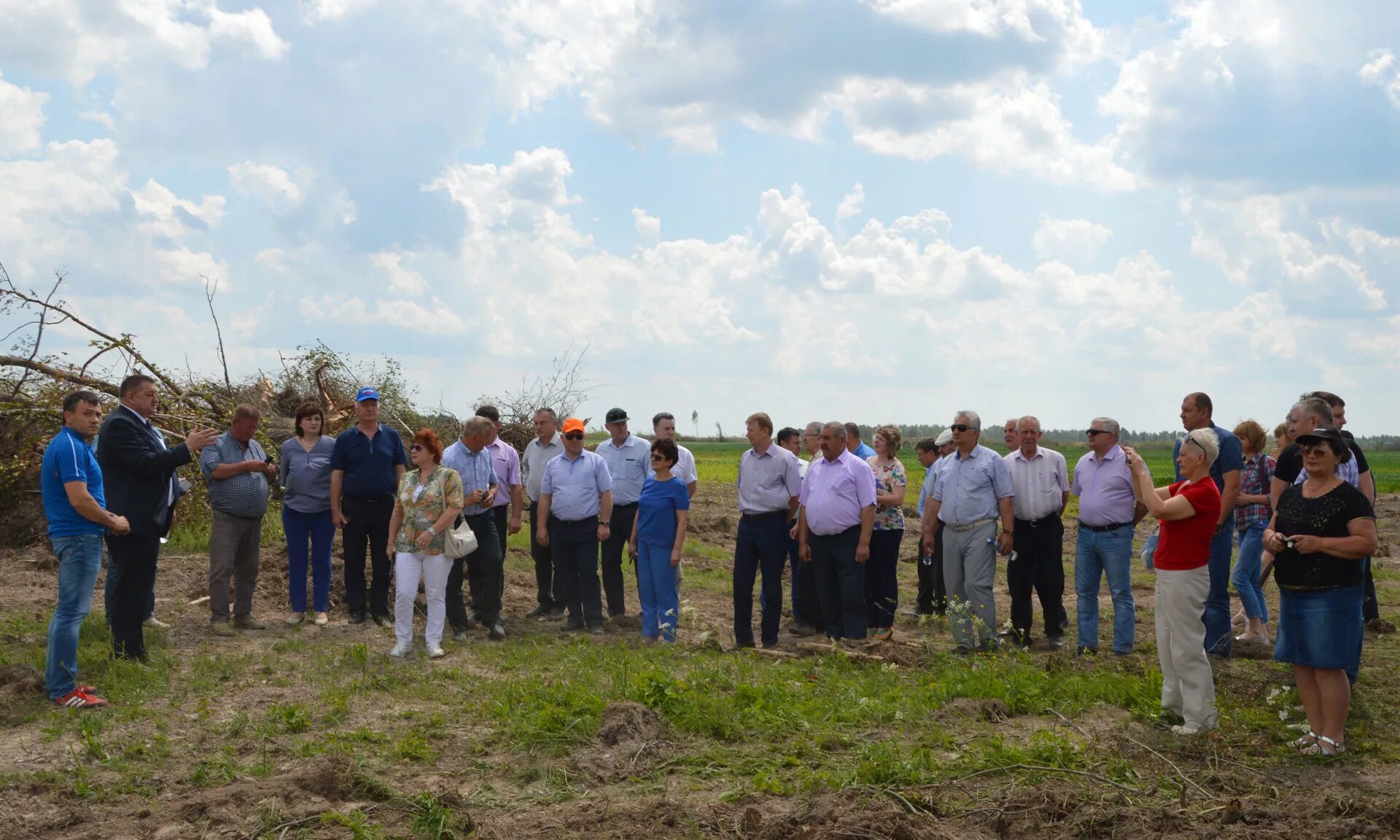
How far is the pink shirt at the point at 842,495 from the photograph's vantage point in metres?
8.54

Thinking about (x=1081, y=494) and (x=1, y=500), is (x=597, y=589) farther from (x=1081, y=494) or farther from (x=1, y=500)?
(x=1, y=500)

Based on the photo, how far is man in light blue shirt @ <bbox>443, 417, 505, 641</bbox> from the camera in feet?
30.1

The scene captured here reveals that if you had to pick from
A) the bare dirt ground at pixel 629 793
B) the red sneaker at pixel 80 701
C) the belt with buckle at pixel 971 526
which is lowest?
the bare dirt ground at pixel 629 793

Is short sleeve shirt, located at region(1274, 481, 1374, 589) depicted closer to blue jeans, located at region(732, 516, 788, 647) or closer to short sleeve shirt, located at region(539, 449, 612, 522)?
blue jeans, located at region(732, 516, 788, 647)

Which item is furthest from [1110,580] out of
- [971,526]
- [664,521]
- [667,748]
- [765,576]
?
[667,748]

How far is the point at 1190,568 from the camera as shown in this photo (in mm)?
5945

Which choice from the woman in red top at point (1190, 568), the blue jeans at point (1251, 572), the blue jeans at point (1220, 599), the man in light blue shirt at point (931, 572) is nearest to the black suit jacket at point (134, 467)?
the woman in red top at point (1190, 568)

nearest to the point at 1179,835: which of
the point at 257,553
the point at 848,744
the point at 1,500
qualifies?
the point at 848,744

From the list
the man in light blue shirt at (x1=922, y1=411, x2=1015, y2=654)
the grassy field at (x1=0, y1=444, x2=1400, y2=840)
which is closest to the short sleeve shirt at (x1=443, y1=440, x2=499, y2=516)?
the grassy field at (x1=0, y1=444, x2=1400, y2=840)

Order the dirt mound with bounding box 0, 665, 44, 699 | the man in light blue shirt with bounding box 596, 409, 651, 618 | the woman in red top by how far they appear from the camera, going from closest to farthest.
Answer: the woman in red top < the dirt mound with bounding box 0, 665, 44, 699 < the man in light blue shirt with bounding box 596, 409, 651, 618

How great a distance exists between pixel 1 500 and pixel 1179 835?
13.6m

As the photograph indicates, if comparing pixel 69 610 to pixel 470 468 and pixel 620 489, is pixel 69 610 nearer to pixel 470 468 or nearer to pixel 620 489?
pixel 470 468

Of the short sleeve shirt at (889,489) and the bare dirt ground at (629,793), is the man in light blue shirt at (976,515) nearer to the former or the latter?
the short sleeve shirt at (889,489)

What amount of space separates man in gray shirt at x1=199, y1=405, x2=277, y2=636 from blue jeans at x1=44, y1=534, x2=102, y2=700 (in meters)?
2.03
